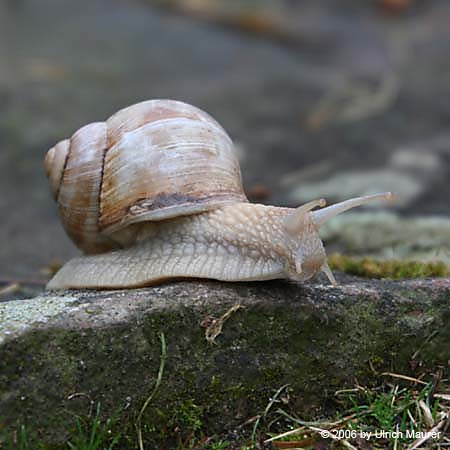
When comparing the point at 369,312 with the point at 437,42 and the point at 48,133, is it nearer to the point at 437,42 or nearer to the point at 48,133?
the point at 48,133

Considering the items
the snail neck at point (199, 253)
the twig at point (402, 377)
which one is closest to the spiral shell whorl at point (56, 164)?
the snail neck at point (199, 253)

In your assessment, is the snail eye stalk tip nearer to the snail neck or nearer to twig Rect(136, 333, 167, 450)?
the snail neck

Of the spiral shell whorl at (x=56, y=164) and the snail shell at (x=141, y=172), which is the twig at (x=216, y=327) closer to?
the snail shell at (x=141, y=172)

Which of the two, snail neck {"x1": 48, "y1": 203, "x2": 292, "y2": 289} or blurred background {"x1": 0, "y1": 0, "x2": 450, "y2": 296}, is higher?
snail neck {"x1": 48, "y1": 203, "x2": 292, "y2": 289}

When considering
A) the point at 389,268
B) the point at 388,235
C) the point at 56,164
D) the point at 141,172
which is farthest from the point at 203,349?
the point at 388,235

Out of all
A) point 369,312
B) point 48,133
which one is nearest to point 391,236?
point 369,312

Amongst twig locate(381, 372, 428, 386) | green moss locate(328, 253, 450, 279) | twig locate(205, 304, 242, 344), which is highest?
twig locate(205, 304, 242, 344)

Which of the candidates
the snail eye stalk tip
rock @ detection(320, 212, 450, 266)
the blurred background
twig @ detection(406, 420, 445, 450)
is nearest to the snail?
the snail eye stalk tip
